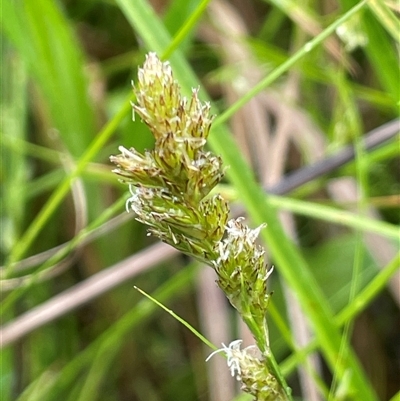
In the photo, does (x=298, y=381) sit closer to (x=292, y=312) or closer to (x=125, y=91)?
(x=292, y=312)

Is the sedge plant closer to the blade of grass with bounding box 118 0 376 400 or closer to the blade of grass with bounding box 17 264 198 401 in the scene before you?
the blade of grass with bounding box 118 0 376 400

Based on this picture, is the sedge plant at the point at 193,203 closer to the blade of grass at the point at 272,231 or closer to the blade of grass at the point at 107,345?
the blade of grass at the point at 272,231

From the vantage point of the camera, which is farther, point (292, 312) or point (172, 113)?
point (292, 312)

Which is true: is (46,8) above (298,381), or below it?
above

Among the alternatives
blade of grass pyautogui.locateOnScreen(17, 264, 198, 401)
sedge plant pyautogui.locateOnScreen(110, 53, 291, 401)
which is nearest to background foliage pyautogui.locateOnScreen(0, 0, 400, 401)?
blade of grass pyautogui.locateOnScreen(17, 264, 198, 401)

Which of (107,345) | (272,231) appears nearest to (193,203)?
(272,231)

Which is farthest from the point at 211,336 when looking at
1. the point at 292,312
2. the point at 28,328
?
the point at 28,328

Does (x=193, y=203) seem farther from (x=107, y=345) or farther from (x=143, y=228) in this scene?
(x=143, y=228)
